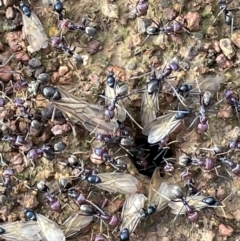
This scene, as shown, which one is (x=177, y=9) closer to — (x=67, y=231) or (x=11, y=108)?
(x=11, y=108)

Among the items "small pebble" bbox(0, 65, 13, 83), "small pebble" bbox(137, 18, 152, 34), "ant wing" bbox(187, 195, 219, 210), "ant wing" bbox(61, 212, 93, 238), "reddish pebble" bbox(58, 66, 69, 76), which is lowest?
"ant wing" bbox(187, 195, 219, 210)

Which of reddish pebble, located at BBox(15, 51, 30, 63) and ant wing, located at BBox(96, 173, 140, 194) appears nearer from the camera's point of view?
ant wing, located at BBox(96, 173, 140, 194)

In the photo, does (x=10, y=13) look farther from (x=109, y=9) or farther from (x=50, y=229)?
(x=50, y=229)

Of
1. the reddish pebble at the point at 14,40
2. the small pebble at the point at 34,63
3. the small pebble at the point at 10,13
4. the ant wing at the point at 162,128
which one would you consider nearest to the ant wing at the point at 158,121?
the ant wing at the point at 162,128

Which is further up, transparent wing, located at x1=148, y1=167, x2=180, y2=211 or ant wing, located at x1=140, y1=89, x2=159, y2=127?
ant wing, located at x1=140, y1=89, x2=159, y2=127

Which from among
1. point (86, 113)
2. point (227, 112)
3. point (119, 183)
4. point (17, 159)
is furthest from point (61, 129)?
point (227, 112)

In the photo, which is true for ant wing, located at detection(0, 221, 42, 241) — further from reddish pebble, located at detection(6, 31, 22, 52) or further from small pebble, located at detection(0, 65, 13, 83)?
reddish pebble, located at detection(6, 31, 22, 52)

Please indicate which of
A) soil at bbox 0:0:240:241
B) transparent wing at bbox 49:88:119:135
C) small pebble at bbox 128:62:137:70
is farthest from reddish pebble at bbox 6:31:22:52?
small pebble at bbox 128:62:137:70

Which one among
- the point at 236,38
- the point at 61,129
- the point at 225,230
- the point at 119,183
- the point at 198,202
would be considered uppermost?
the point at 236,38
